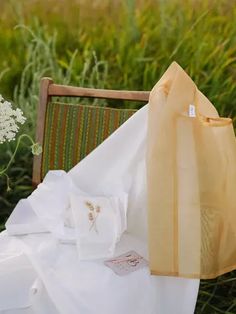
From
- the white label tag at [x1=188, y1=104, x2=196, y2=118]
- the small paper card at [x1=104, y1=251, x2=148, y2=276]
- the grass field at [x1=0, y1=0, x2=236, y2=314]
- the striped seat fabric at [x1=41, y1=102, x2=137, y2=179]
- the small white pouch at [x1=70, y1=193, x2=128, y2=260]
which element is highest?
the grass field at [x1=0, y1=0, x2=236, y2=314]

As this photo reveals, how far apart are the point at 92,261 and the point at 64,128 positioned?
0.60 meters

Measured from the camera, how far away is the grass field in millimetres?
2844

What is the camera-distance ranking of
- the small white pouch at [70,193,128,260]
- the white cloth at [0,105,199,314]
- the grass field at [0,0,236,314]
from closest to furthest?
the white cloth at [0,105,199,314] → the small white pouch at [70,193,128,260] → the grass field at [0,0,236,314]

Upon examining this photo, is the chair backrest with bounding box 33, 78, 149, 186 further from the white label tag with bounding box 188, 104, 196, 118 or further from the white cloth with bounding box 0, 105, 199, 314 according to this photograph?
the white label tag with bounding box 188, 104, 196, 118

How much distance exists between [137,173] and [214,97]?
35.3 inches

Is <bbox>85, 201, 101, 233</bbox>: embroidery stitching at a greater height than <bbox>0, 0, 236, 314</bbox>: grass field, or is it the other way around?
<bbox>0, 0, 236, 314</bbox>: grass field

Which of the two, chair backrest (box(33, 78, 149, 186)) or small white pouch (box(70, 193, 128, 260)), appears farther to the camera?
chair backrest (box(33, 78, 149, 186))

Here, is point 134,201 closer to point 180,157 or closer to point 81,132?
point 180,157

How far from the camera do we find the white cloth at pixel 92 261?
172 cm

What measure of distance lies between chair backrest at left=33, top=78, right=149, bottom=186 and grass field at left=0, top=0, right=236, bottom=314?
0.38 m

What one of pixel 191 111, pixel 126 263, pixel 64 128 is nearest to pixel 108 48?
pixel 64 128

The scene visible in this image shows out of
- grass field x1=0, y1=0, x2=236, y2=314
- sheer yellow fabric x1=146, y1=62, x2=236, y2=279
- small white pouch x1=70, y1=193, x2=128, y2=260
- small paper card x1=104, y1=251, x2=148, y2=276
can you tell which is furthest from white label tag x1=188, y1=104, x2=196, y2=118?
grass field x1=0, y1=0, x2=236, y2=314

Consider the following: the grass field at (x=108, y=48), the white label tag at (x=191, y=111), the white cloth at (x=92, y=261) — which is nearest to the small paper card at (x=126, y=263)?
the white cloth at (x=92, y=261)

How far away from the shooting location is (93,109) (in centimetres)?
228
